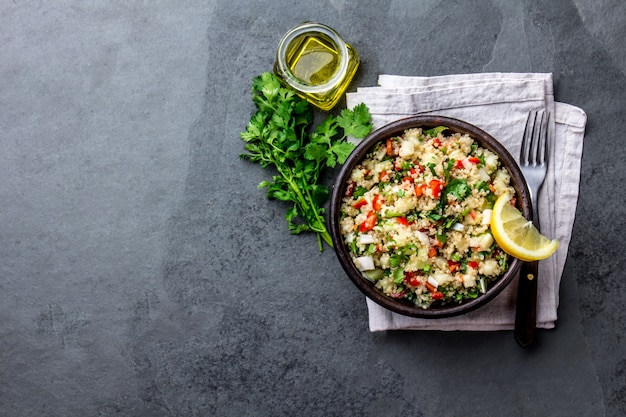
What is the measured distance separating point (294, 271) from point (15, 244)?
1238mm

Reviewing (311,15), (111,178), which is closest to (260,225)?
(111,178)

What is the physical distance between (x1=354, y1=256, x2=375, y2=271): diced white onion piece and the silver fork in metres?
0.62

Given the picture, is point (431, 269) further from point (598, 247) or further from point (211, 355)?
point (211, 355)

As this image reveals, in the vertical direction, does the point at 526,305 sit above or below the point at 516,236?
below

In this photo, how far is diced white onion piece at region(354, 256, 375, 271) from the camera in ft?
7.66

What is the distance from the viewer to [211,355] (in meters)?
2.72

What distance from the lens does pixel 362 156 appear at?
2393 mm

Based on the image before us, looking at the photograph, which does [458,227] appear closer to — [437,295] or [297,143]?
[437,295]

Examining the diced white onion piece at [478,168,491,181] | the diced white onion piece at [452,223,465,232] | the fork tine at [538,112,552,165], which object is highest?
the fork tine at [538,112,552,165]

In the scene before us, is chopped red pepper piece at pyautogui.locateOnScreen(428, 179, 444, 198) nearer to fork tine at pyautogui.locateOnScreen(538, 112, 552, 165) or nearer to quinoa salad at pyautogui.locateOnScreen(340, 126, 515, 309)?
quinoa salad at pyautogui.locateOnScreen(340, 126, 515, 309)

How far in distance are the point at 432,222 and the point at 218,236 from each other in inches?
36.2

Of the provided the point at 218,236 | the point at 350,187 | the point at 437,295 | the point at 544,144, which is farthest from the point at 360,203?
the point at 544,144

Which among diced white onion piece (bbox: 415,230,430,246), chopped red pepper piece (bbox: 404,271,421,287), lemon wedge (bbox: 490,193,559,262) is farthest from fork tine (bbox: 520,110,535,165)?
chopped red pepper piece (bbox: 404,271,421,287)

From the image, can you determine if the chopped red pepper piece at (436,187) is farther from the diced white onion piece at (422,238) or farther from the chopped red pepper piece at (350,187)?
the chopped red pepper piece at (350,187)
